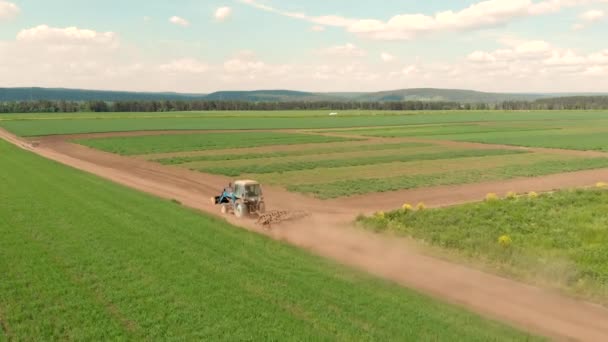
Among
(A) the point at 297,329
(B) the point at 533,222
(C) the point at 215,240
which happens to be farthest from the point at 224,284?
(B) the point at 533,222

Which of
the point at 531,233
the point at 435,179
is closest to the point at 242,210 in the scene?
the point at 531,233

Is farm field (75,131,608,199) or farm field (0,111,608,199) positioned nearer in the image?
farm field (75,131,608,199)

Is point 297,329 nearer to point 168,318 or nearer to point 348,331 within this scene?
point 348,331

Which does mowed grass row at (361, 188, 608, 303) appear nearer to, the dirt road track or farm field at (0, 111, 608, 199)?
the dirt road track

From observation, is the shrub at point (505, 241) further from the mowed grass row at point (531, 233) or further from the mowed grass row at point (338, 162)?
the mowed grass row at point (338, 162)

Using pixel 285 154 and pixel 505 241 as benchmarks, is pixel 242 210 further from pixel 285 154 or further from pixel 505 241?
pixel 285 154

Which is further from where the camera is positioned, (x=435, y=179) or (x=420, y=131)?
(x=420, y=131)

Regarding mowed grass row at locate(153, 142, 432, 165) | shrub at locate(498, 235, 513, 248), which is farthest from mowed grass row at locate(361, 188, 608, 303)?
mowed grass row at locate(153, 142, 432, 165)
